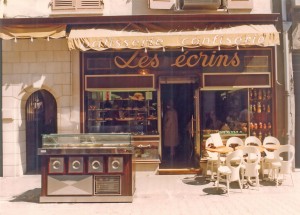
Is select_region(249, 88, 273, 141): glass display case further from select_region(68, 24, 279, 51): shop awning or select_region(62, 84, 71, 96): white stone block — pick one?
select_region(62, 84, 71, 96): white stone block

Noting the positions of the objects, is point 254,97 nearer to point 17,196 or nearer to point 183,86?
point 183,86

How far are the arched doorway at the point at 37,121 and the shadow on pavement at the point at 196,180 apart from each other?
16.5 feet

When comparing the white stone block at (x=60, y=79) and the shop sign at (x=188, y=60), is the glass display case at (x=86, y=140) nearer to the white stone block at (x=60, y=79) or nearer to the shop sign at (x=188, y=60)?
the white stone block at (x=60, y=79)

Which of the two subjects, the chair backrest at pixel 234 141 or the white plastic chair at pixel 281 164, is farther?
the chair backrest at pixel 234 141

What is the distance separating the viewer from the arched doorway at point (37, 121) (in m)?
11.5

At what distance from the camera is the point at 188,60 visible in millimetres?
10695

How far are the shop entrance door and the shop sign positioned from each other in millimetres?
502

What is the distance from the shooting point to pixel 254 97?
10938 mm

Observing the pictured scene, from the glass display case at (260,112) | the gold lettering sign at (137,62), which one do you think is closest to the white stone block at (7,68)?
the gold lettering sign at (137,62)

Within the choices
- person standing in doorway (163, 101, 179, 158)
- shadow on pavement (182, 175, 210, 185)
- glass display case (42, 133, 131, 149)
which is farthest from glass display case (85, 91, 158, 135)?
glass display case (42, 133, 131, 149)

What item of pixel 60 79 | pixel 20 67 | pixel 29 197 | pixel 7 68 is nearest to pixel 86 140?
pixel 29 197

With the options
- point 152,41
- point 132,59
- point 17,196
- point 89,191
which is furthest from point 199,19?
point 17,196

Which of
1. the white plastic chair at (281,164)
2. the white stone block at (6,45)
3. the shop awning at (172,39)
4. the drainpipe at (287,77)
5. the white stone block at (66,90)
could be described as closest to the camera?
the white plastic chair at (281,164)

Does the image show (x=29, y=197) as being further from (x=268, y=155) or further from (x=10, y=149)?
(x=268, y=155)
